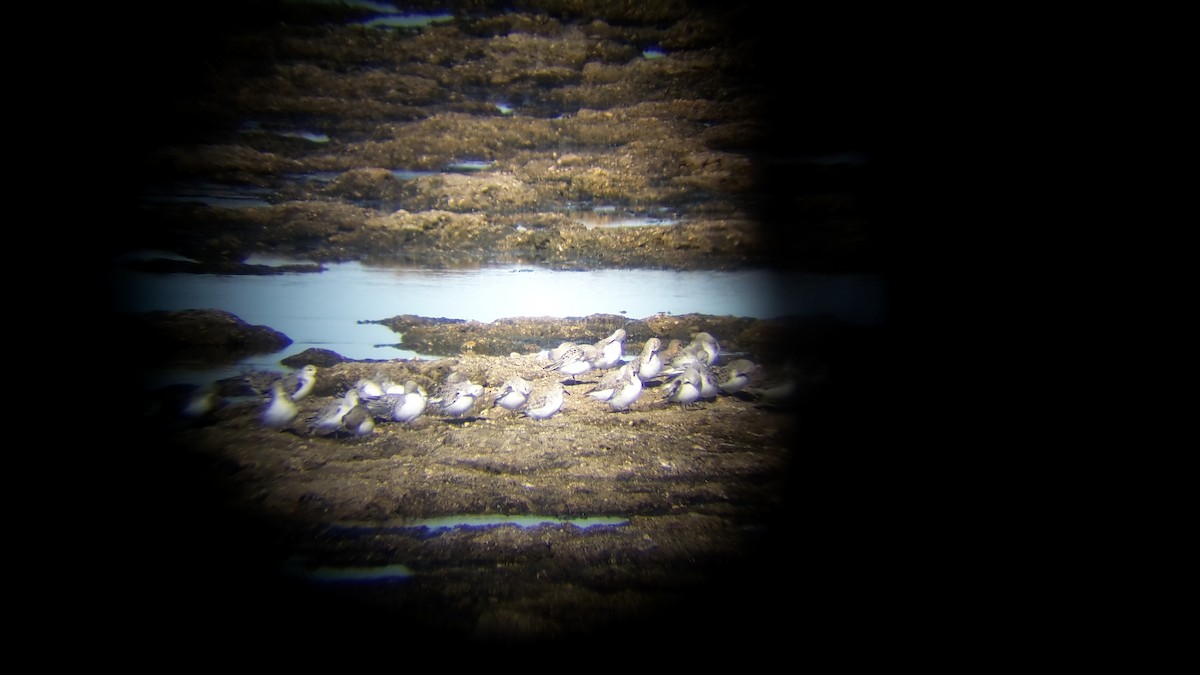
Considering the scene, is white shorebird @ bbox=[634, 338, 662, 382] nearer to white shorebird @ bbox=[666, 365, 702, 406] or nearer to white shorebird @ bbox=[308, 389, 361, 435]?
white shorebird @ bbox=[666, 365, 702, 406]

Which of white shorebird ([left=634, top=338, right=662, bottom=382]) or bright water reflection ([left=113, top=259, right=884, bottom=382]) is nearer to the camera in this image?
bright water reflection ([left=113, top=259, right=884, bottom=382])

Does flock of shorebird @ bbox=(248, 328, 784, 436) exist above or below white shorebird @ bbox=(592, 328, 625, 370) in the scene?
below

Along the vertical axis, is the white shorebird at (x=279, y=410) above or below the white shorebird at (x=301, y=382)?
below

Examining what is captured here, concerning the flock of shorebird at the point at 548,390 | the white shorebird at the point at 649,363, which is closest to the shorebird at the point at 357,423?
the flock of shorebird at the point at 548,390

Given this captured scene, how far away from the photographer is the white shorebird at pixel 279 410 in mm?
1266

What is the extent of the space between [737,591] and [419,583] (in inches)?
27.3

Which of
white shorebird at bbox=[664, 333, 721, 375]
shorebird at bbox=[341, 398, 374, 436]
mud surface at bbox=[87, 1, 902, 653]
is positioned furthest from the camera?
white shorebird at bbox=[664, 333, 721, 375]

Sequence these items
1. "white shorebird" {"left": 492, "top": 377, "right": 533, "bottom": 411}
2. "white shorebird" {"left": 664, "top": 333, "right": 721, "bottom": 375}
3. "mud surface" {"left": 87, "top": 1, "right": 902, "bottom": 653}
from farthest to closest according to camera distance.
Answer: "white shorebird" {"left": 664, "top": 333, "right": 721, "bottom": 375}, "white shorebird" {"left": 492, "top": 377, "right": 533, "bottom": 411}, "mud surface" {"left": 87, "top": 1, "right": 902, "bottom": 653}

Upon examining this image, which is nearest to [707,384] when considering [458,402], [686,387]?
[686,387]

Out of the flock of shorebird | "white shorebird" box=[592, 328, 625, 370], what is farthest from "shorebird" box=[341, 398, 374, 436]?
"white shorebird" box=[592, 328, 625, 370]

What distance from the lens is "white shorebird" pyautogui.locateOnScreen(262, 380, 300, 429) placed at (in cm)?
127

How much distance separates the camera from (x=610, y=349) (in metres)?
1.50

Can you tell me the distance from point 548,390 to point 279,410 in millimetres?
897

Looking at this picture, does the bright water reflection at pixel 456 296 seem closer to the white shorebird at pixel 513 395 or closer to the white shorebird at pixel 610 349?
the white shorebird at pixel 610 349
